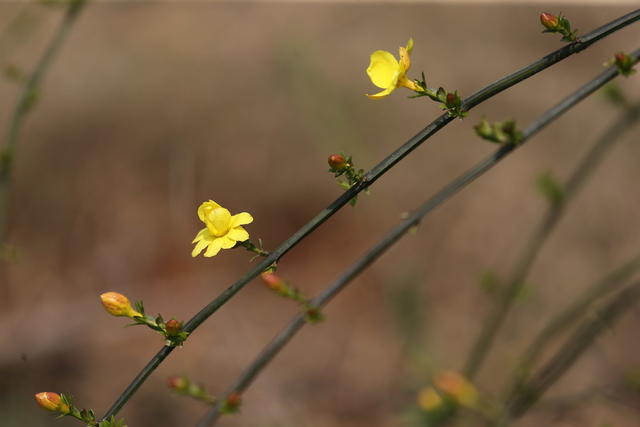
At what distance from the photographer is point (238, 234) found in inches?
48.8

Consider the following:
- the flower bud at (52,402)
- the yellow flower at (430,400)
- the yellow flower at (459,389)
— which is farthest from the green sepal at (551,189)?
the flower bud at (52,402)

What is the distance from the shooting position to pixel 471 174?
A: 1.49 metres

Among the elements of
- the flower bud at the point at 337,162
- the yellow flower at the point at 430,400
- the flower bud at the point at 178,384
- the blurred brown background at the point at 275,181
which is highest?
the blurred brown background at the point at 275,181

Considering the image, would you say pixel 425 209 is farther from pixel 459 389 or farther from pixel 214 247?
pixel 459 389

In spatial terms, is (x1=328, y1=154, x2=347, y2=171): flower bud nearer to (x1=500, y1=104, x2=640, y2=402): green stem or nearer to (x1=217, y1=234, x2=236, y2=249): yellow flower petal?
(x1=217, y1=234, x2=236, y2=249): yellow flower petal

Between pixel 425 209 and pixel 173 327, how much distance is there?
60cm

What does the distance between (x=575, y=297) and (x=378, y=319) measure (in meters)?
0.93

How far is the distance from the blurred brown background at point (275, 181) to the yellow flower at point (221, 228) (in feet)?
6.80

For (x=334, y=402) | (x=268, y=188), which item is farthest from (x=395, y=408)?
(x=268, y=188)

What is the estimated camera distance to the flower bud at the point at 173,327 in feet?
4.04

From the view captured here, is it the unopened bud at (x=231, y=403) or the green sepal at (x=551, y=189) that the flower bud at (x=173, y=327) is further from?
the green sepal at (x=551, y=189)

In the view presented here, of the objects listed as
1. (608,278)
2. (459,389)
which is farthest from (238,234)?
(608,278)

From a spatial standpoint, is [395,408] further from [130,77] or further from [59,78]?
[59,78]

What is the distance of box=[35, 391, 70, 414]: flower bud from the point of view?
4.35ft
